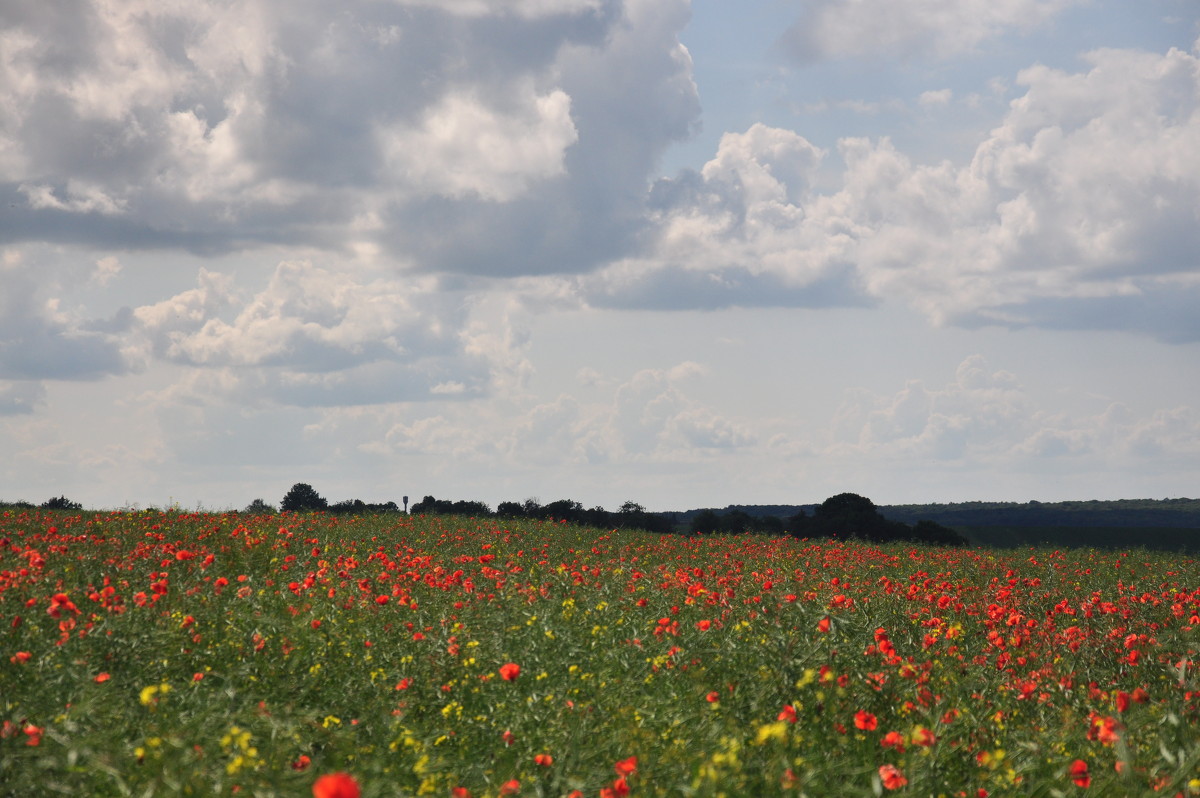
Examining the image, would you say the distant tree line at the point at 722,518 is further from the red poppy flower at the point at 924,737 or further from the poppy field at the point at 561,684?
the red poppy flower at the point at 924,737

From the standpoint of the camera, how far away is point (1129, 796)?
17.5 ft

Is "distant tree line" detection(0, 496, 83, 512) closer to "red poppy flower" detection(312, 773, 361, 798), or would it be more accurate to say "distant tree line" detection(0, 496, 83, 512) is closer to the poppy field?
the poppy field

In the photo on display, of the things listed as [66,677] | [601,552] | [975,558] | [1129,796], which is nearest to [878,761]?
[1129,796]

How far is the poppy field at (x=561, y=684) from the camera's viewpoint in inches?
209

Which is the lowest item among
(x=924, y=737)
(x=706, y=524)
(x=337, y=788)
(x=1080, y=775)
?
(x=1080, y=775)

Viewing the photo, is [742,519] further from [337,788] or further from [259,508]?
[337,788]

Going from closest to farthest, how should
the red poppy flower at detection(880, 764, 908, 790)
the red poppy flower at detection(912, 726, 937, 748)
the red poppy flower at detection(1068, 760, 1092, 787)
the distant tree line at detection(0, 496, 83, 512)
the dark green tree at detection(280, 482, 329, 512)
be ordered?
the red poppy flower at detection(880, 764, 908, 790) < the red poppy flower at detection(1068, 760, 1092, 787) < the red poppy flower at detection(912, 726, 937, 748) < the distant tree line at detection(0, 496, 83, 512) < the dark green tree at detection(280, 482, 329, 512)

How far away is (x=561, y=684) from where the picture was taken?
7355 millimetres

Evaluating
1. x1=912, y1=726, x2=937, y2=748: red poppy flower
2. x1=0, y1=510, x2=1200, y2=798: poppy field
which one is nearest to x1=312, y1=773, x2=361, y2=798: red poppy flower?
x1=0, y1=510, x2=1200, y2=798: poppy field

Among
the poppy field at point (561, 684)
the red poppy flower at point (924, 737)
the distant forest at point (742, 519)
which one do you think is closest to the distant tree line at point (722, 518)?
the distant forest at point (742, 519)

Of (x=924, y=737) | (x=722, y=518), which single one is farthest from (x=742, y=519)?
(x=924, y=737)

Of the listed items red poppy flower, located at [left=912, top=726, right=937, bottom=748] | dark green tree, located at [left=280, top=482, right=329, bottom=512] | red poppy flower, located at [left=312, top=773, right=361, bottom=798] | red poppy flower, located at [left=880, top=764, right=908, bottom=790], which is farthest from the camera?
dark green tree, located at [left=280, top=482, right=329, bottom=512]

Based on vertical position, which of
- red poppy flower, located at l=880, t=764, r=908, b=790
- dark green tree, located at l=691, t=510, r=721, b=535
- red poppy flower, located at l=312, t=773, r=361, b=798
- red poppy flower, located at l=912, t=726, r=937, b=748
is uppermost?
dark green tree, located at l=691, t=510, r=721, b=535

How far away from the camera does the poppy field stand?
17.4 ft
